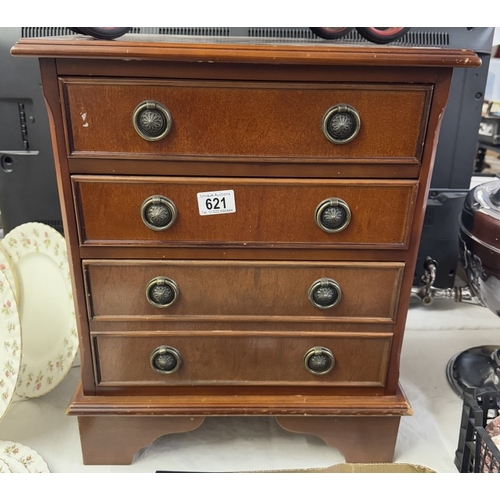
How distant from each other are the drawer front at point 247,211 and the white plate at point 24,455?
0.52 meters

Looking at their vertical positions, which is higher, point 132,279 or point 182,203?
point 182,203

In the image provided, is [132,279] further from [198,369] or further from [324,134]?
[324,134]

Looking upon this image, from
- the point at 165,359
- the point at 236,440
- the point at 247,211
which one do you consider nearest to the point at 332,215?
the point at 247,211

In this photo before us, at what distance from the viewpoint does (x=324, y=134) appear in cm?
86

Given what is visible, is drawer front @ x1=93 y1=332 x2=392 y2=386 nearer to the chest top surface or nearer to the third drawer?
the third drawer

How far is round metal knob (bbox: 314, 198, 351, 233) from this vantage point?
905 millimetres

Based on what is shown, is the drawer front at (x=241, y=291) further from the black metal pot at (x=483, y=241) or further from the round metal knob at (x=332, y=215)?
the black metal pot at (x=483, y=241)

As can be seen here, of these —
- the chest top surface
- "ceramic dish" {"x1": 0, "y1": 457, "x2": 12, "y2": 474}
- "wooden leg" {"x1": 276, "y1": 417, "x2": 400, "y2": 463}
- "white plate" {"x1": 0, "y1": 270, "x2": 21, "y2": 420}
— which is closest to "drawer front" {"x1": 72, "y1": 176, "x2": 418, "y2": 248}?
the chest top surface

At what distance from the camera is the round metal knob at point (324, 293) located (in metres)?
0.97

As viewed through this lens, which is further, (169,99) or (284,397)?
(284,397)

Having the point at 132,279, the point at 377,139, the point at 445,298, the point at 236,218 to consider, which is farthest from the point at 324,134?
the point at 445,298

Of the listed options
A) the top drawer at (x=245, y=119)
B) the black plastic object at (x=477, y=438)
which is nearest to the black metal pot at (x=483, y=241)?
the black plastic object at (x=477, y=438)

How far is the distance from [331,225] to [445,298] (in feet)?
3.27

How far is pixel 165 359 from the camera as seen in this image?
39.9 inches
